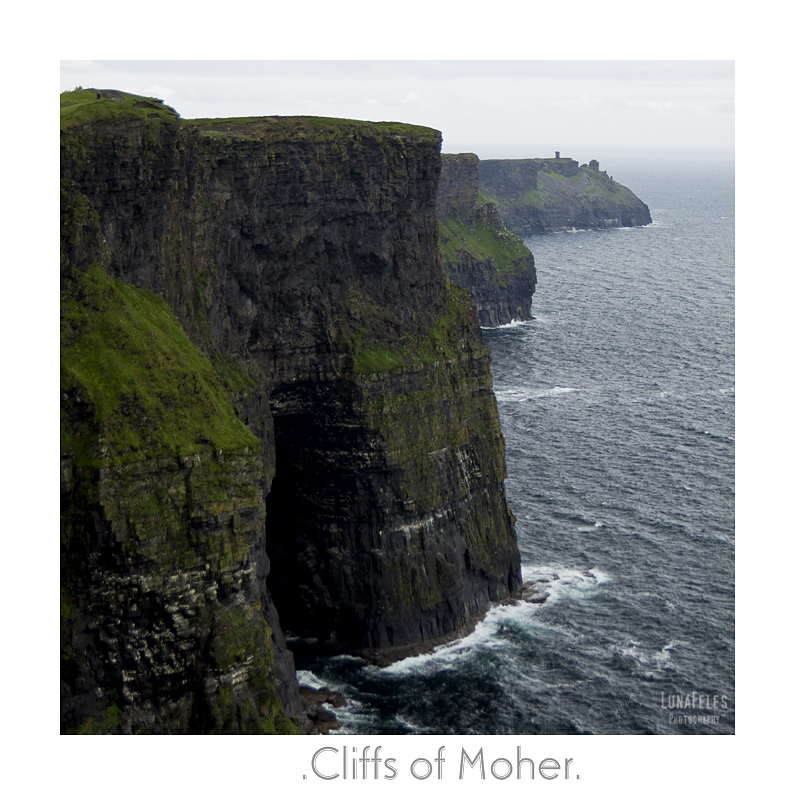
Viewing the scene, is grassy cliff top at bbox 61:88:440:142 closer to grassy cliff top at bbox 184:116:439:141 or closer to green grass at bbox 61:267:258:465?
grassy cliff top at bbox 184:116:439:141

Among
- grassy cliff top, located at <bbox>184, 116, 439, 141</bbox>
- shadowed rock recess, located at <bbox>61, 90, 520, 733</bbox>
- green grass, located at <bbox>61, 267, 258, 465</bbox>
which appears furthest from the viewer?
grassy cliff top, located at <bbox>184, 116, 439, 141</bbox>

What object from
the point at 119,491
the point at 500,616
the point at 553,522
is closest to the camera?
the point at 119,491

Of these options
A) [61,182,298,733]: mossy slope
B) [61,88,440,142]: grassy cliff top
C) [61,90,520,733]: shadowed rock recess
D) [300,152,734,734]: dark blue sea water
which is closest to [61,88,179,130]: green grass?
[61,88,440,142]: grassy cliff top

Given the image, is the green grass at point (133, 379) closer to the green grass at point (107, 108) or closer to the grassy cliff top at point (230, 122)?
the green grass at point (107, 108)

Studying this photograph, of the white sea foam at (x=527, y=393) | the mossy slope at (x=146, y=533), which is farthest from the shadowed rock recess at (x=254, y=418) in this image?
the white sea foam at (x=527, y=393)

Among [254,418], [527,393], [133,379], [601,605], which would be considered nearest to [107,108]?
[133,379]

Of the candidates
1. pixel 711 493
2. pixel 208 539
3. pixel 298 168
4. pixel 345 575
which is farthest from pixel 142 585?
pixel 711 493

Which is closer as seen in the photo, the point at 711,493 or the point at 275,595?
the point at 275,595

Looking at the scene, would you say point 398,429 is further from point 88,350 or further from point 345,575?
point 88,350
